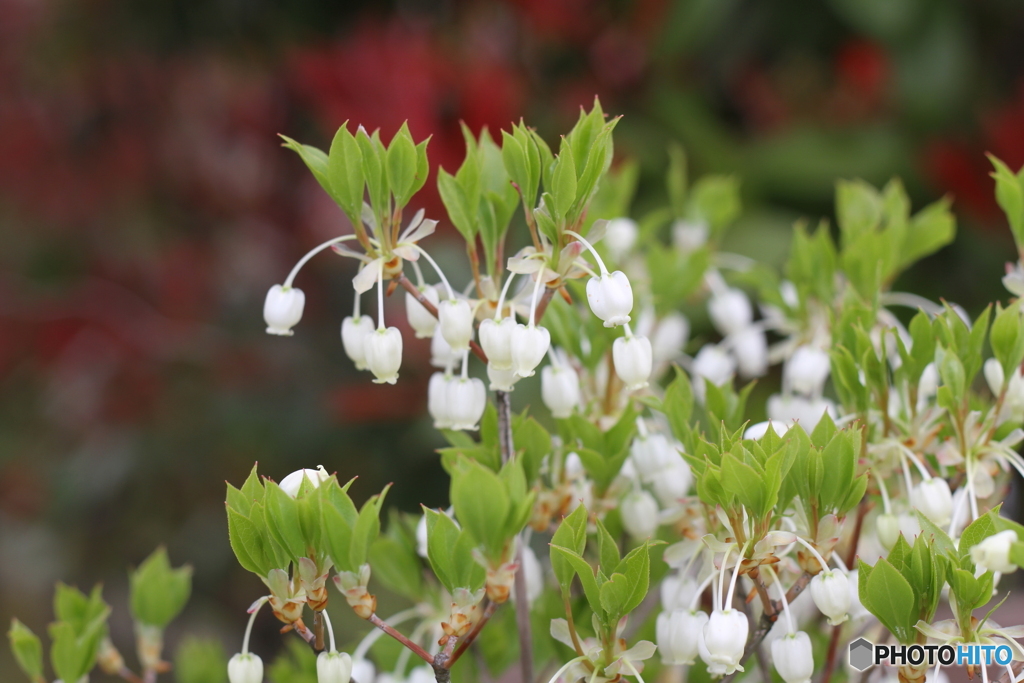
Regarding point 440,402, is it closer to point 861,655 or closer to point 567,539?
point 567,539

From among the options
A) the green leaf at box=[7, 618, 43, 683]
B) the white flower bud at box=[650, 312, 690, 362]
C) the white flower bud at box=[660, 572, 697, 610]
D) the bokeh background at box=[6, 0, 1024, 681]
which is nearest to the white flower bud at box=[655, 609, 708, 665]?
the white flower bud at box=[660, 572, 697, 610]

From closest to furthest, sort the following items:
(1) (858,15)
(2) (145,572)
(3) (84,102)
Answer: (2) (145,572) < (1) (858,15) < (3) (84,102)

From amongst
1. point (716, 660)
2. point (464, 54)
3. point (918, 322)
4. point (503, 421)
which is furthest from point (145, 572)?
point (464, 54)

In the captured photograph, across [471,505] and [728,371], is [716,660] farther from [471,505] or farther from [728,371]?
[728,371]

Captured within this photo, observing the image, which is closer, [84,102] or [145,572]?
[145,572]

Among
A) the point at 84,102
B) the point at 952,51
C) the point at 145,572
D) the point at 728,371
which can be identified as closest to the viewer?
the point at 145,572

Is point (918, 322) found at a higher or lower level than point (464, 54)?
lower

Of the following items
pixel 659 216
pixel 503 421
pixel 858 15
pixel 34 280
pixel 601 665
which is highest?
pixel 858 15

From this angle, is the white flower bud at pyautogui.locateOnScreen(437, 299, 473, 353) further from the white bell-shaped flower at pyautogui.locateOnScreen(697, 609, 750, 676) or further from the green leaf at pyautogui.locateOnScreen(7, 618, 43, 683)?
the green leaf at pyautogui.locateOnScreen(7, 618, 43, 683)
